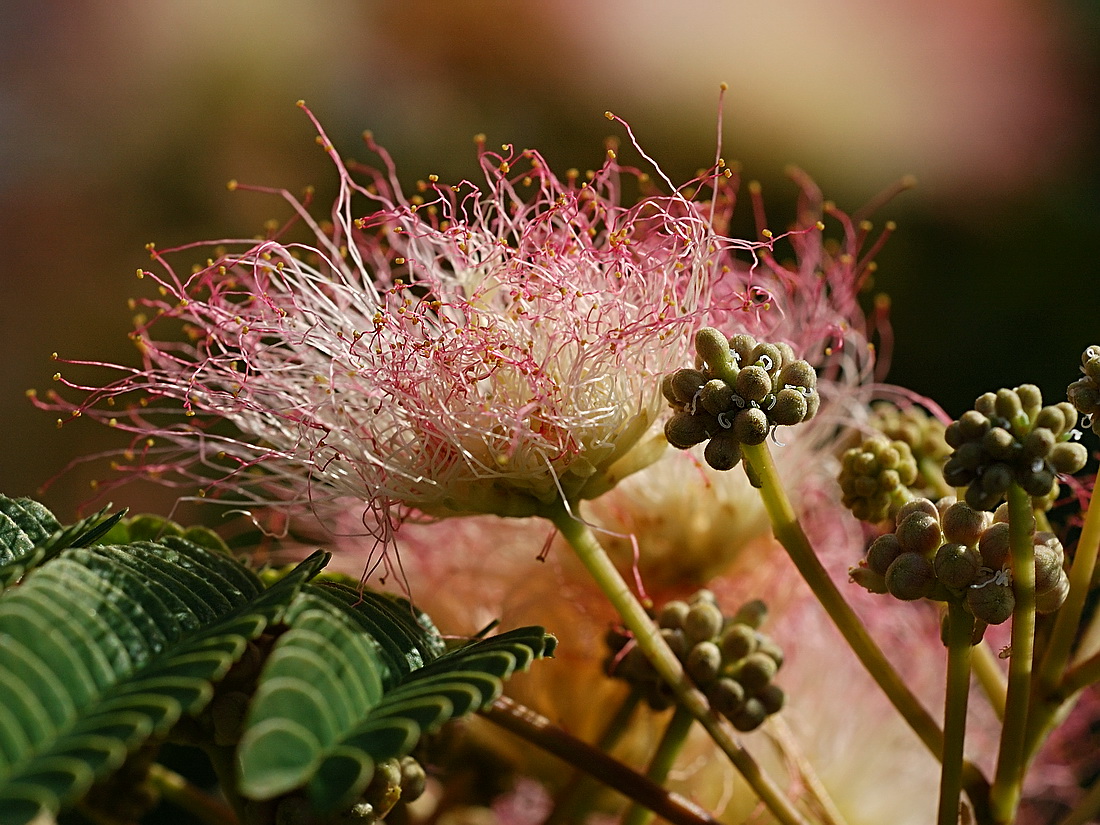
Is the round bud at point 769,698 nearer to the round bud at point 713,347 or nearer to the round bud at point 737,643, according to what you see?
the round bud at point 737,643

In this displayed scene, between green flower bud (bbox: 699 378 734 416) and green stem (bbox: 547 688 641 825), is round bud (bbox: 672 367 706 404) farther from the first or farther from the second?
green stem (bbox: 547 688 641 825)

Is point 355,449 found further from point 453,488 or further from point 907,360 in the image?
point 907,360

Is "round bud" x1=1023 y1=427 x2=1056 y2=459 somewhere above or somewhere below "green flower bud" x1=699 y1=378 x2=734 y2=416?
above

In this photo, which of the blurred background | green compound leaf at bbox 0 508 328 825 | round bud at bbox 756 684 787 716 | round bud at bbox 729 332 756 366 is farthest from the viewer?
the blurred background

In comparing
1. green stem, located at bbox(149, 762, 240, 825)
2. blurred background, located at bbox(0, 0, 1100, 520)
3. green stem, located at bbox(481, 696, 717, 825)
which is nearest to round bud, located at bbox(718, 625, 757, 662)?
green stem, located at bbox(481, 696, 717, 825)

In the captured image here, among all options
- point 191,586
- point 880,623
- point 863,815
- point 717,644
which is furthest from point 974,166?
point 191,586

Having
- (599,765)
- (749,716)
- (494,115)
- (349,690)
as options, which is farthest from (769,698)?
(494,115)
